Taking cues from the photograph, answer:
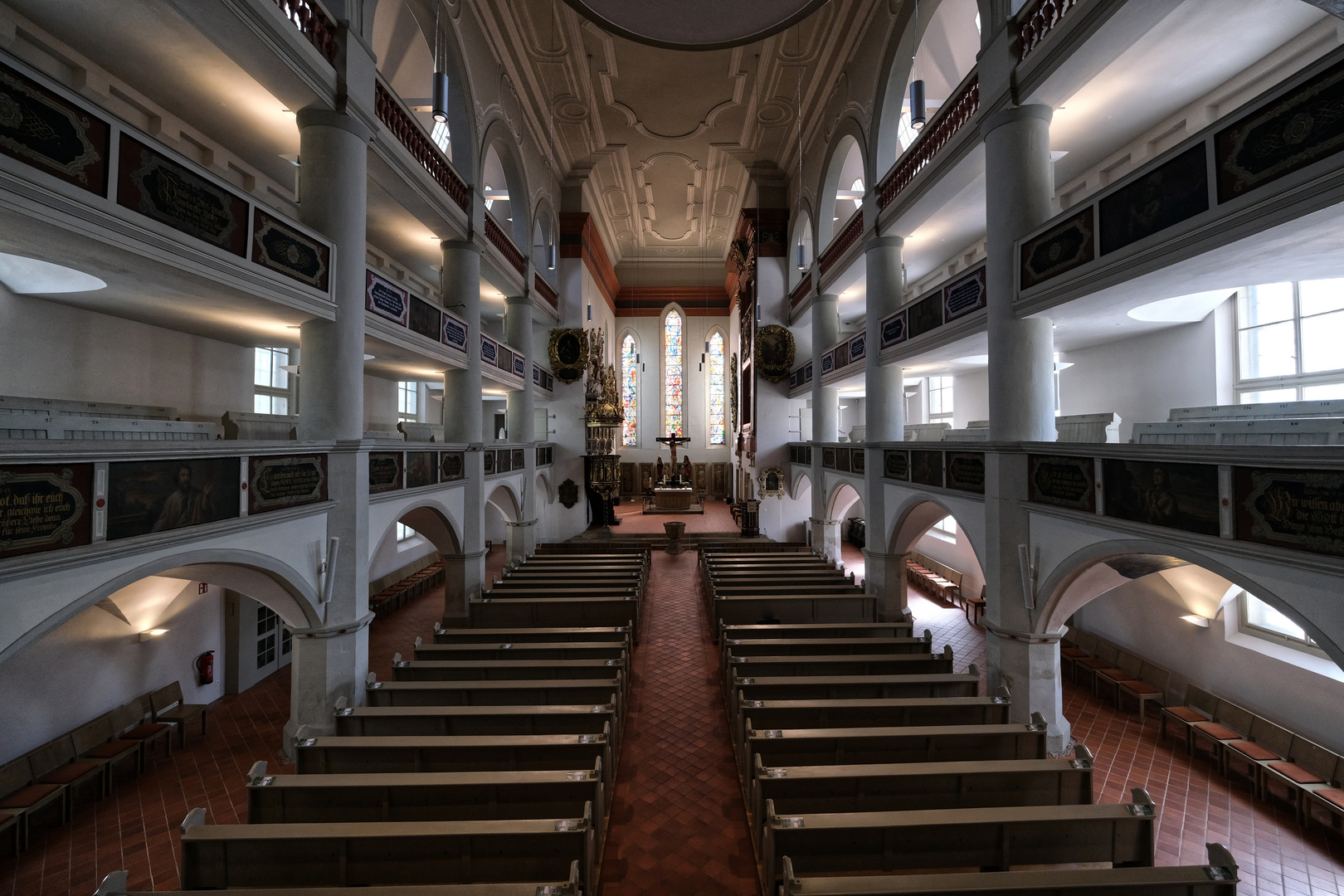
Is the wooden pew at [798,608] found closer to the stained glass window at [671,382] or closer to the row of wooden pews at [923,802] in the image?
the row of wooden pews at [923,802]

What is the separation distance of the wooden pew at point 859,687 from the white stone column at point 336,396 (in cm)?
452

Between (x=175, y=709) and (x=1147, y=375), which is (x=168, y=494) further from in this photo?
(x=1147, y=375)

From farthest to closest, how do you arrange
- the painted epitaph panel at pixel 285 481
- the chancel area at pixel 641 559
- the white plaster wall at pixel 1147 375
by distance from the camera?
the white plaster wall at pixel 1147 375, the painted epitaph panel at pixel 285 481, the chancel area at pixel 641 559

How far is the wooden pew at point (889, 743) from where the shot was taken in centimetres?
477

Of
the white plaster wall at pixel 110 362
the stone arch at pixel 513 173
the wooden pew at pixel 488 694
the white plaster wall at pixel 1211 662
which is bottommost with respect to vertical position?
the white plaster wall at pixel 1211 662

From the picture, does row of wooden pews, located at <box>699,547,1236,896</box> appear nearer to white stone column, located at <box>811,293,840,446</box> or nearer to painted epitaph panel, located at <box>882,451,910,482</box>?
painted epitaph panel, located at <box>882,451,910,482</box>

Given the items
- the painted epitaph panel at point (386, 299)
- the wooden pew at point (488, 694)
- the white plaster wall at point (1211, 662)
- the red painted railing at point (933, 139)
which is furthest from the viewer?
the red painted railing at point (933, 139)

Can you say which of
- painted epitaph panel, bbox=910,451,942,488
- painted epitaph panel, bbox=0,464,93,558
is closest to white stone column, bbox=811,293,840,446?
painted epitaph panel, bbox=910,451,942,488


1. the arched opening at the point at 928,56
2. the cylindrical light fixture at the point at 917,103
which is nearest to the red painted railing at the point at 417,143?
the cylindrical light fixture at the point at 917,103

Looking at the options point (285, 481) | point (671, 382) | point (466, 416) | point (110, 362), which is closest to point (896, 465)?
point (466, 416)

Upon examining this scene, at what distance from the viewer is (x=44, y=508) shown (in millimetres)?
3350

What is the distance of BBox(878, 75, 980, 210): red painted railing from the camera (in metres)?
7.15

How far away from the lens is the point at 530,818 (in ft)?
13.7

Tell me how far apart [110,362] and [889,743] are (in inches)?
357
